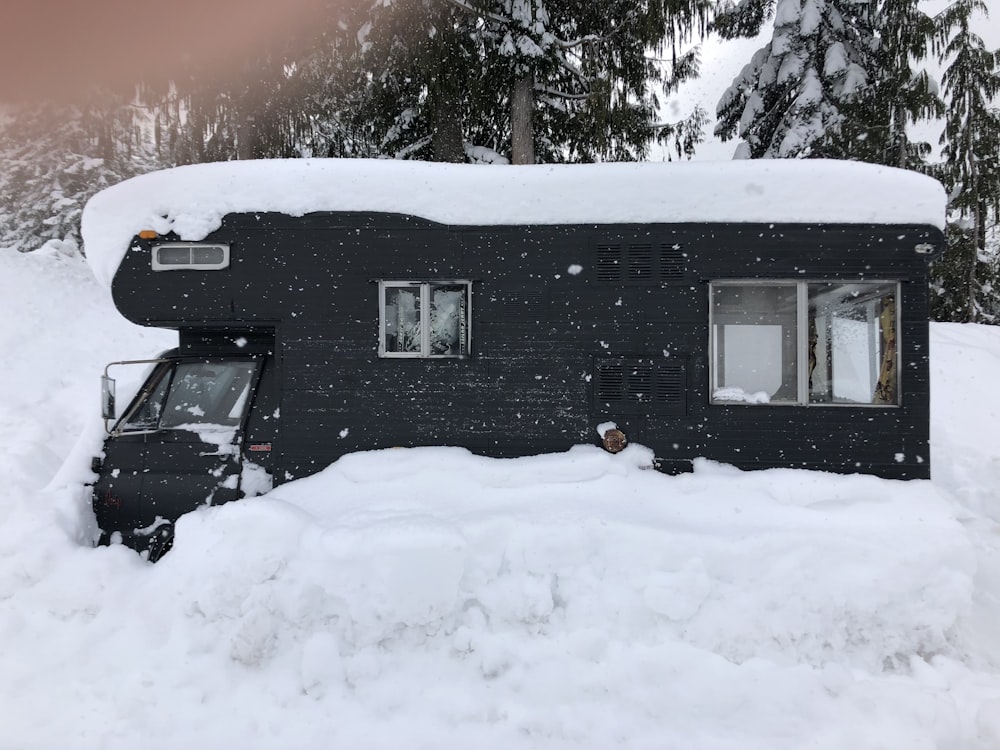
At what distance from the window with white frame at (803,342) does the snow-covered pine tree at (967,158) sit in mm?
14202

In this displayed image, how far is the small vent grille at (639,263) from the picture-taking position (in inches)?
220

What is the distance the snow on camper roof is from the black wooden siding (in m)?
0.13

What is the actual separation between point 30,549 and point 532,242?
4630 mm

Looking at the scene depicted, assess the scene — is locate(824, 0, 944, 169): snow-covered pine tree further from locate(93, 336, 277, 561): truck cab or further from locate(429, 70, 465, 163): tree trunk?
locate(93, 336, 277, 561): truck cab

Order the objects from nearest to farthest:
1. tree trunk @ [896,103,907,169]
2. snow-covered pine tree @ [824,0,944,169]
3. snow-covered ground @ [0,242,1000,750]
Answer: snow-covered ground @ [0,242,1000,750] → snow-covered pine tree @ [824,0,944,169] → tree trunk @ [896,103,907,169]

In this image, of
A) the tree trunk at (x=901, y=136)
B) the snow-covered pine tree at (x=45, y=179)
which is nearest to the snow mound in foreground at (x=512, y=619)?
the tree trunk at (x=901, y=136)

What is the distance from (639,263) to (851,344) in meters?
1.93

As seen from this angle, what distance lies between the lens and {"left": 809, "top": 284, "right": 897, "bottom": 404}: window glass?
5.50 metres

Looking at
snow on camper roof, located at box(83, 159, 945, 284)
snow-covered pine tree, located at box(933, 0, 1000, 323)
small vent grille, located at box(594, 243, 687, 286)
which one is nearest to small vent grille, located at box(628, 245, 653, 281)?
small vent grille, located at box(594, 243, 687, 286)

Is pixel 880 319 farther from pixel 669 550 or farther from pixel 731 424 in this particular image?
pixel 669 550

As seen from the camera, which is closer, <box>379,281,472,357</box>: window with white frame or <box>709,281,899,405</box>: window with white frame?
<box>709,281,899,405</box>: window with white frame

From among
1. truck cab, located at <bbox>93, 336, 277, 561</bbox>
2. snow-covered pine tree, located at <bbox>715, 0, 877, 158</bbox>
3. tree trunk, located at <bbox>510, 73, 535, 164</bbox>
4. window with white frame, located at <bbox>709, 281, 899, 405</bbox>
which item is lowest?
truck cab, located at <bbox>93, 336, 277, 561</bbox>

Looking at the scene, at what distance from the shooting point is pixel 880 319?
18.1ft

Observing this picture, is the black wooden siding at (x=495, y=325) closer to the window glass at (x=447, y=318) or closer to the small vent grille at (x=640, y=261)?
the small vent grille at (x=640, y=261)
